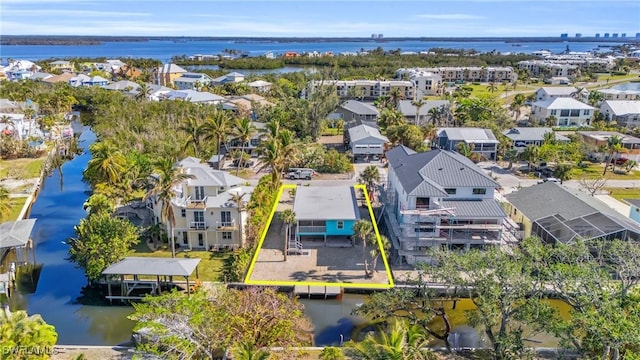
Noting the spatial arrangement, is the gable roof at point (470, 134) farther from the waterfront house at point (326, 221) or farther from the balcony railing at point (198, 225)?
the balcony railing at point (198, 225)

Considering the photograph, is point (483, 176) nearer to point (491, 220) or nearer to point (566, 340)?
point (491, 220)

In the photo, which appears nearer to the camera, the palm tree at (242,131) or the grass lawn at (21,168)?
the palm tree at (242,131)

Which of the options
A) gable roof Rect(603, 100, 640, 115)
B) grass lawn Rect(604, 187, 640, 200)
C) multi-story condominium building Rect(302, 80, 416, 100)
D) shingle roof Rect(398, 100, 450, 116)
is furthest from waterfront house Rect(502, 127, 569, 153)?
multi-story condominium building Rect(302, 80, 416, 100)

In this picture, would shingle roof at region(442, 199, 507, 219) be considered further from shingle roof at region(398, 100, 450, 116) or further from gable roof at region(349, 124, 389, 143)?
shingle roof at region(398, 100, 450, 116)

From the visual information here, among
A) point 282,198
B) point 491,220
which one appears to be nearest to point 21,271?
point 282,198

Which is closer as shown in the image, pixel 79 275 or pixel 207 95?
pixel 79 275

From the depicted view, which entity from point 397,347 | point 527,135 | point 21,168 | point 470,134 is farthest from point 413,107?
point 397,347

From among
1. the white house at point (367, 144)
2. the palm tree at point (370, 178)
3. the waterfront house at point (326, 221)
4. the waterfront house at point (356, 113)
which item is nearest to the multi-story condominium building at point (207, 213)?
the waterfront house at point (326, 221)

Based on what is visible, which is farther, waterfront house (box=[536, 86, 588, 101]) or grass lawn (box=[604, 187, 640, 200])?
waterfront house (box=[536, 86, 588, 101])
